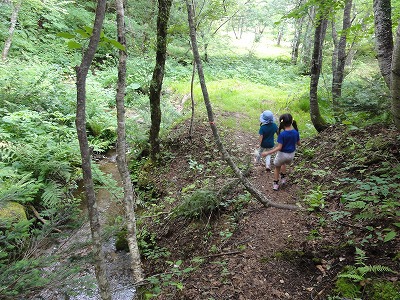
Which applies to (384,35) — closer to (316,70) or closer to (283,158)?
(283,158)

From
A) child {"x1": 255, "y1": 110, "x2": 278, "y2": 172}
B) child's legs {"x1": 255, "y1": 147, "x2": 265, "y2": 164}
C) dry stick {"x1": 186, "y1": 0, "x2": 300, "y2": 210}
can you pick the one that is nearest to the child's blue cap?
child {"x1": 255, "y1": 110, "x2": 278, "y2": 172}

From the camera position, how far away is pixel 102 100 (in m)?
13.1

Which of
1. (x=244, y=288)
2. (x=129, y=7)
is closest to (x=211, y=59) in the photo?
(x=129, y=7)

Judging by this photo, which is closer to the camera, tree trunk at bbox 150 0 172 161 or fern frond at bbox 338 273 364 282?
fern frond at bbox 338 273 364 282

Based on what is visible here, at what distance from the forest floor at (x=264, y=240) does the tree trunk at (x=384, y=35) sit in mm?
1443

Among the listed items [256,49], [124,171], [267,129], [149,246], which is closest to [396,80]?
[267,129]

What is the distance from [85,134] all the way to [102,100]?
11522 mm

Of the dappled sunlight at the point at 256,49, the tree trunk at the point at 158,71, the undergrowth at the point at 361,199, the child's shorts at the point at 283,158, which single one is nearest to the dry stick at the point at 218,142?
the undergrowth at the point at 361,199

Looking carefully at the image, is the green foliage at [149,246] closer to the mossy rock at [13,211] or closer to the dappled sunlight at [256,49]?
the mossy rock at [13,211]

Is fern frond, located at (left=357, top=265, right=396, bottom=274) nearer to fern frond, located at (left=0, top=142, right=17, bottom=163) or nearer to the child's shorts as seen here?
the child's shorts

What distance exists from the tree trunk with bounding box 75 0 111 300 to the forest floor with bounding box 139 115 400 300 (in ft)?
2.90

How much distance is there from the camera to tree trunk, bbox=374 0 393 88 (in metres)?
4.47

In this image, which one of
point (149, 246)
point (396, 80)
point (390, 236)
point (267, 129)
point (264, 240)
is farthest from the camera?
point (267, 129)

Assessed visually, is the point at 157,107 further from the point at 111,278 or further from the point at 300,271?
the point at 300,271
